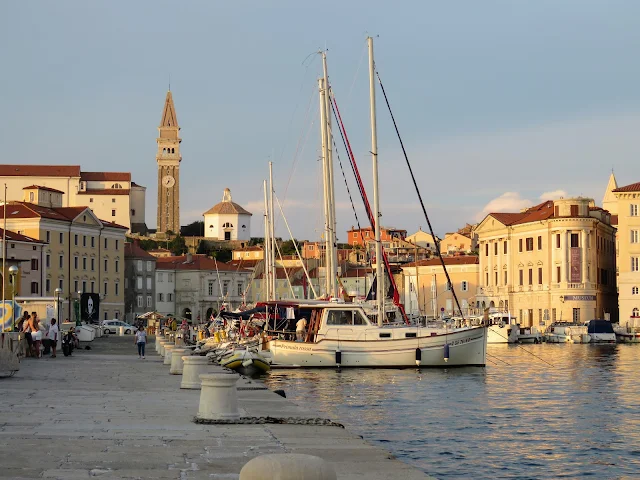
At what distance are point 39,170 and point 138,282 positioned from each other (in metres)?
36.7

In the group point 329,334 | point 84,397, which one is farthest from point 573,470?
point 329,334

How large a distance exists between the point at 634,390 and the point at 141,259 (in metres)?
112

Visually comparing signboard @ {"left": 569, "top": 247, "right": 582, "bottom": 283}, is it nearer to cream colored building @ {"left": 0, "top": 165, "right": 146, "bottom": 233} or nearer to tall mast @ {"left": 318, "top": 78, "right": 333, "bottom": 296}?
tall mast @ {"left": 318, "top": 78, "right": 333, "bottom": 296}

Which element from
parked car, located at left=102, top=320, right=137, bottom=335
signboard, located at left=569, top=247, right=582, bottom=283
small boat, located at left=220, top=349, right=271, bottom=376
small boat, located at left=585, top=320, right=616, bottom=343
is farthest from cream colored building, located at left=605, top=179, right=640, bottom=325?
small boat, located at left=220, top=349, right=271, bottom=376

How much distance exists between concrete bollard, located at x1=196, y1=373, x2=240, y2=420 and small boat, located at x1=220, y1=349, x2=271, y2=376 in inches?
1079

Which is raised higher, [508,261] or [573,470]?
[508,261]

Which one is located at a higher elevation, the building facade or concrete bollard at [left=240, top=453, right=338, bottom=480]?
the building facade

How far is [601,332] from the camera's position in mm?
103000

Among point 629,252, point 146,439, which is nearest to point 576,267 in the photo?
point 629,252

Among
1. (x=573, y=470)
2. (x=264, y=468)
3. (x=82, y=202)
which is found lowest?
(x=573, y=470)

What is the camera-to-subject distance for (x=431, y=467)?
65.0ft

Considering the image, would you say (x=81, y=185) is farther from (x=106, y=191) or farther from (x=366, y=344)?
(x=366, y=344)

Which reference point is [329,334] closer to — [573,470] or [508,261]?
[573,470]

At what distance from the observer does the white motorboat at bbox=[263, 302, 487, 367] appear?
47031mm
